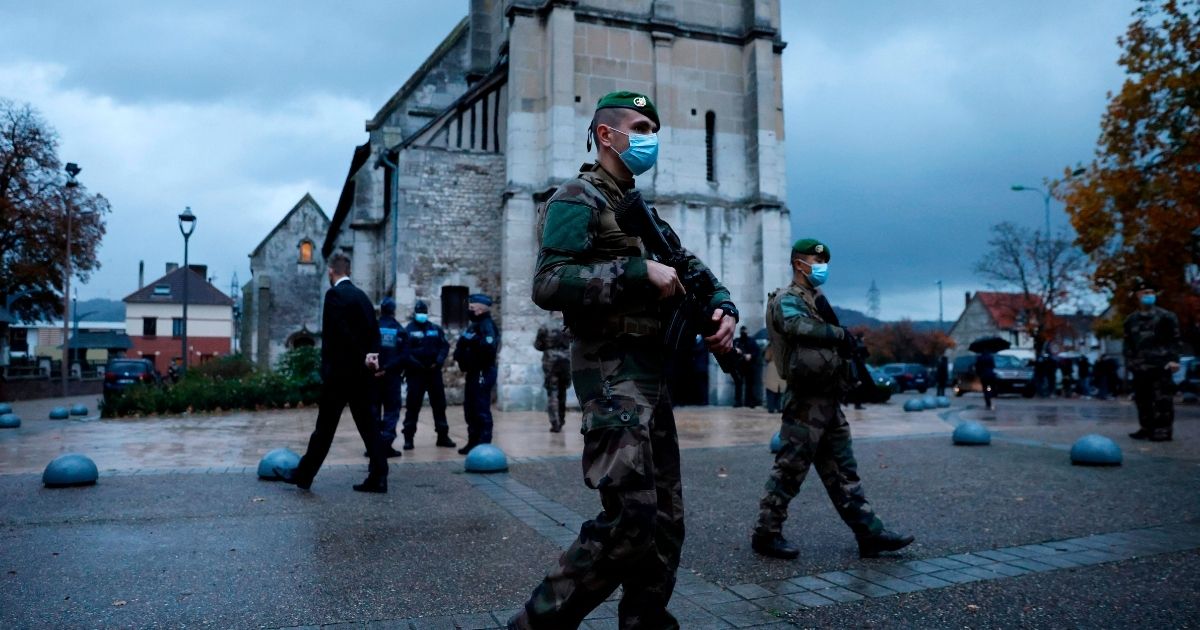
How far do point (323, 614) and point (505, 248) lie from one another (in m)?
17.3

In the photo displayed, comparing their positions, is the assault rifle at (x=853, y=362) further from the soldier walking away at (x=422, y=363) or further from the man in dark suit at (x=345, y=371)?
the soldier walking away at (x=422, y=363)

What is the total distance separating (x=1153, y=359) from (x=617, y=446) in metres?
10.5

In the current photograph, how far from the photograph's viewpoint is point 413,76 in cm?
2769

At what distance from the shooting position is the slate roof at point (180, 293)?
6838cm

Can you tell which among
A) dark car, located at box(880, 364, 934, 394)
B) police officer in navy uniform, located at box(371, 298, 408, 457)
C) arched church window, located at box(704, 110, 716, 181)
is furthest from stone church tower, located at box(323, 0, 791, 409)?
dark car, located at box(880, 364, 934, 394)

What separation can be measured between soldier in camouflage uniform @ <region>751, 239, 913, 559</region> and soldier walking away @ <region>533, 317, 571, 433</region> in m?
7.27

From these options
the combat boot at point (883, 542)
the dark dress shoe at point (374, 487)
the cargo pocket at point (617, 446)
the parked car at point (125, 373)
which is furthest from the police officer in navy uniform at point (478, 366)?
the parked car at point (125, 373)

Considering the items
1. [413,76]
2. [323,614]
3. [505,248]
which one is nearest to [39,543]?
[323,614]

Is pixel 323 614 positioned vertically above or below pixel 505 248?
below

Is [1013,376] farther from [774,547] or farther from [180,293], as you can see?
[180,293]

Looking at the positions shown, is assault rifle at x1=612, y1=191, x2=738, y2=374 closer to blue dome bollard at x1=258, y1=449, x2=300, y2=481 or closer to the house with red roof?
blue dome bollard at x1=258, y1=449, x2=300, y2=481

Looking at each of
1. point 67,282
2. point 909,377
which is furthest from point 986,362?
A: point 67,282

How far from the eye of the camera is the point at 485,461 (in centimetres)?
830

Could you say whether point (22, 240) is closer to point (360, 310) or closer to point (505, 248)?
point (505, 248)
